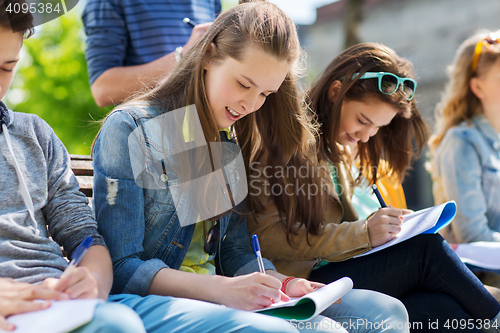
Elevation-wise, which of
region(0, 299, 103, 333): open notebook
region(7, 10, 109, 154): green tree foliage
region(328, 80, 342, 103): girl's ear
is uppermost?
region(0, 299, 103, 333): open notebook

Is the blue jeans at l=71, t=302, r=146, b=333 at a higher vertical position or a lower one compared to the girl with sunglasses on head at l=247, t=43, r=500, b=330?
higher

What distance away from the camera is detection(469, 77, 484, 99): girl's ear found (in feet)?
10.6

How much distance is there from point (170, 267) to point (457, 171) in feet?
6.73

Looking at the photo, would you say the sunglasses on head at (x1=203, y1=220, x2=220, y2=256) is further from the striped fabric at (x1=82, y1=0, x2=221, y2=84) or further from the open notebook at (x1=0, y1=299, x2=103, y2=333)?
the striped fabric at (x1=82, y1=0, x2=221, y2=84)

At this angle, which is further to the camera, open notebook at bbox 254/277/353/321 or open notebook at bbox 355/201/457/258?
open notebook at bbox 355/201/457/258

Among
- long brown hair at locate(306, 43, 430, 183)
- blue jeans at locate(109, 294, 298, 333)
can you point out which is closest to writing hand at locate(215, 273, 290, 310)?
blue jeans at locate(109, 294, 298, 333)

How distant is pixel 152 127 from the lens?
1.67 m

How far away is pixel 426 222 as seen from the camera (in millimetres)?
1930

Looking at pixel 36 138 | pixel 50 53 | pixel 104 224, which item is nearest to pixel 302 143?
pixel 104 224

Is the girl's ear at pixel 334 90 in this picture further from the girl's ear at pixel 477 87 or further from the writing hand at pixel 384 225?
the girl's ear at pixel 477 87

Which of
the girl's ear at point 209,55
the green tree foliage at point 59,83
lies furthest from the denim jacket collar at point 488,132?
the green tree foliage at point 59,83

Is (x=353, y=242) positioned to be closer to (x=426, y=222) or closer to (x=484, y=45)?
(x=426, y=222)

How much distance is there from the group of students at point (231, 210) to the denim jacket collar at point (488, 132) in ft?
2.44

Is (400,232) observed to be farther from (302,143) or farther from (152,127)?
(152,127)
